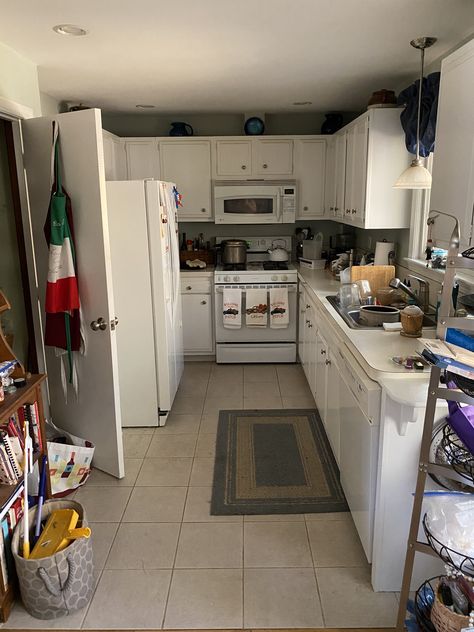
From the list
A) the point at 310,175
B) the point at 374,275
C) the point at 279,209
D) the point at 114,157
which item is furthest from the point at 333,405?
the point at 114,157

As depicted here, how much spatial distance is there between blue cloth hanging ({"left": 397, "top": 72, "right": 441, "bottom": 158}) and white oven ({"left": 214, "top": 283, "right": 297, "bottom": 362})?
187cm

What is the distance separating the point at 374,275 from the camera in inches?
133

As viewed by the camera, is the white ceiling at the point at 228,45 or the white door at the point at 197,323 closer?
the white ceiling at the point at 228,45

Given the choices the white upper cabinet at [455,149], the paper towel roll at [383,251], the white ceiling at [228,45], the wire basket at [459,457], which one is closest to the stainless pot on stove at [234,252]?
the white ceiling at [228,45]

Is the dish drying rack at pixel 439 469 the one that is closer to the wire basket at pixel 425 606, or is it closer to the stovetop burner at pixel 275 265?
the wire basket at pixel 425 606

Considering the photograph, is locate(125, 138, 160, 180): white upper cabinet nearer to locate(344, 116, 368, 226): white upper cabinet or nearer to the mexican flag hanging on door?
locate(344, 116, 368, 226): white upper cabinet

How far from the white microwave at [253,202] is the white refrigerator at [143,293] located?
1147 millimetres

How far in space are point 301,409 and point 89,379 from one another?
1665mm

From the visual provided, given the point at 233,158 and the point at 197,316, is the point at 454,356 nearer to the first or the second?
the point at 197,316

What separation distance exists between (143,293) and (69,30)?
1.55 metres

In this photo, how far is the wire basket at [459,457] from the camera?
1.46 m

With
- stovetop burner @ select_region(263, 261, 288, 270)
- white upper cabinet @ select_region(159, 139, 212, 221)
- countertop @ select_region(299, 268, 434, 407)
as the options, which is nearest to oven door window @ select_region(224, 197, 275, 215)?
white upper cabinet @ select_region(159, 139, 212, 221)

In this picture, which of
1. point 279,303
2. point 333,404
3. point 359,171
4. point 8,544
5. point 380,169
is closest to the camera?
point 8,544

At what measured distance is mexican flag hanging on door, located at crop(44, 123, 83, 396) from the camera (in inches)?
97.8
